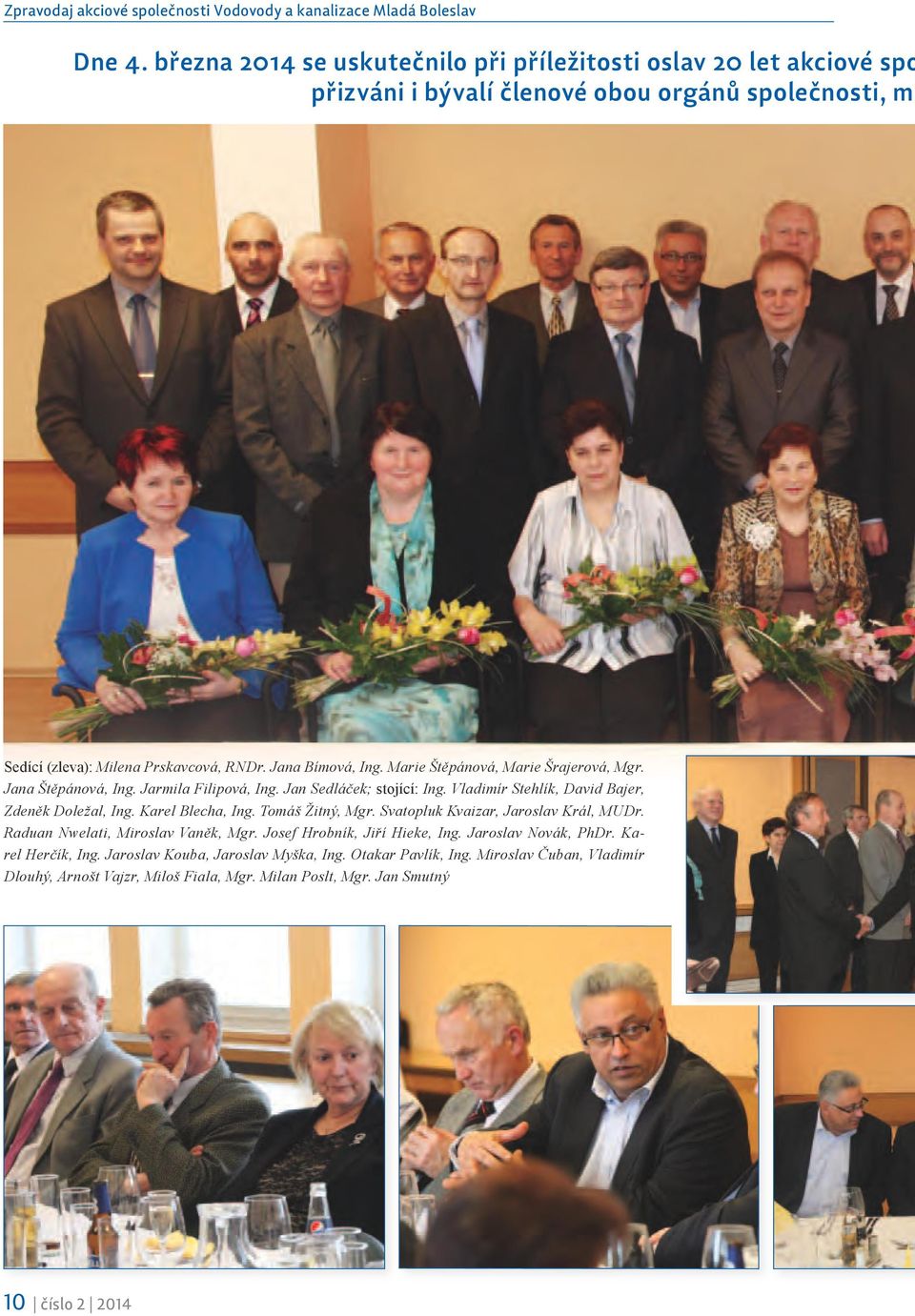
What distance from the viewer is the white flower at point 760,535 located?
581 centimetres

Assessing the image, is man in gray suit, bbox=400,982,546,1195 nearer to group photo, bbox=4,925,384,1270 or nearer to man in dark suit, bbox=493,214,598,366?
group photo, bbox=4,925,384,1270

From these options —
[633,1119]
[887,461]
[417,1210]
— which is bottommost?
[417,1210]

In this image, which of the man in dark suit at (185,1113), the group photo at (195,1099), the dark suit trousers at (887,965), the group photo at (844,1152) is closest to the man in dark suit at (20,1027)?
the group photo at (195,1099)

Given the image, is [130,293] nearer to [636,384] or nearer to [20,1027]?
[636,384]

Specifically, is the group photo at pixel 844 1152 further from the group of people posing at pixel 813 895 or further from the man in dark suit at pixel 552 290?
the man in dark suit at pixel 552 290

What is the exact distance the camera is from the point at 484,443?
6.07 metres

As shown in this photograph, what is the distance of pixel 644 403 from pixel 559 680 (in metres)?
0.95

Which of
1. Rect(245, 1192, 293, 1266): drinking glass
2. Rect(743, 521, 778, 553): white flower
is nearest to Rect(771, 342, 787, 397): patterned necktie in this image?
Rect(743, 521, 778, 553): white flower

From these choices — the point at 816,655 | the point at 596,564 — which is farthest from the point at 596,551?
the point at 816,655

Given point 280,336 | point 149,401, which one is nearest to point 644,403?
point 280,336

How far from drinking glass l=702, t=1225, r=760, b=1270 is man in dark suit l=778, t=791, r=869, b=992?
0.67 metres

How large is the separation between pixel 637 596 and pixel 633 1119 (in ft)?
4.83

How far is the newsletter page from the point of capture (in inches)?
212

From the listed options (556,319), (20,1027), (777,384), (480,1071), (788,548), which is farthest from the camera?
(556,319)
